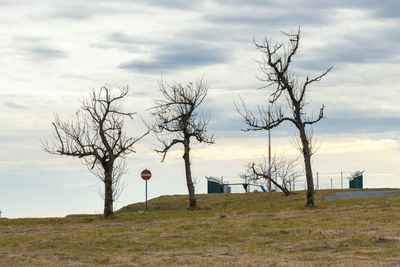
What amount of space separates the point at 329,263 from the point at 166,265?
4.42m

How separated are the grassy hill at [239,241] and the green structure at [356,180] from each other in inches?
824

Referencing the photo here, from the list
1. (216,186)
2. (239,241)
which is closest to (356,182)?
(216,186)

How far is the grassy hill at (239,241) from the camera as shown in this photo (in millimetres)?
17266

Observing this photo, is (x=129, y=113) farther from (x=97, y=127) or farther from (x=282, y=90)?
(x=282, y=90)

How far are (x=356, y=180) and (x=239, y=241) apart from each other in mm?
36351

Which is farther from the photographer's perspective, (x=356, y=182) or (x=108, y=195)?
(x=356, y=182)

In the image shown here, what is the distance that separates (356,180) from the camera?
55.7 metres

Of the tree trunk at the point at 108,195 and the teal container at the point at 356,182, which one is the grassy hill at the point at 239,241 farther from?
the teal container at the point at 356,182

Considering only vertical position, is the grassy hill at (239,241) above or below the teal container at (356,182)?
below

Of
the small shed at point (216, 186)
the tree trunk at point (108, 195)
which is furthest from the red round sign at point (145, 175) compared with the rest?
the small shed at point (216, 186)

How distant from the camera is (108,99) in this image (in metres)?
38.7

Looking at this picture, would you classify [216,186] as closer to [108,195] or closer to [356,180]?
[356,180]

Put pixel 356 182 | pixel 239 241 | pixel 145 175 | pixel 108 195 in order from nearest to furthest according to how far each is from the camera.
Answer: pixel 239 241
pixel 108 195
pixel 145 175
pixel 356 182

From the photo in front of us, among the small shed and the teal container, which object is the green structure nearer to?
the teal container
